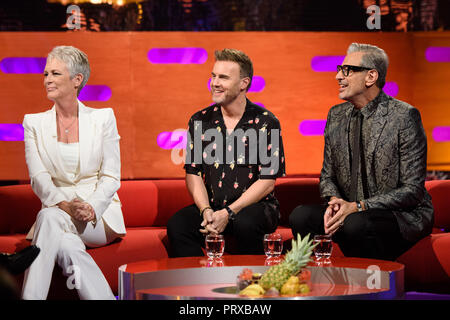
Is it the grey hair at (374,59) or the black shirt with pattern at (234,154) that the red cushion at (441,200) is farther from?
the black shirt with pattern at (234,154)

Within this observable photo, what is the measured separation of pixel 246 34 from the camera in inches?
204

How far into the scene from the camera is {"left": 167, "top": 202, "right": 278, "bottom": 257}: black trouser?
12.7 feet

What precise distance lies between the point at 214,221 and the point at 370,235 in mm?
877

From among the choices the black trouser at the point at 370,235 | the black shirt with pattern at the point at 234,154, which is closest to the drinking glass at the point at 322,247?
the black trouser at the point at 370,235

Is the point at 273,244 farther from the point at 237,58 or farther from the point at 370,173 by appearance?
the point at 237,58

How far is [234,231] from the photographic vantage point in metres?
3.91

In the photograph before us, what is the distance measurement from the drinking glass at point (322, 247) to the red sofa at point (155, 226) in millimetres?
786

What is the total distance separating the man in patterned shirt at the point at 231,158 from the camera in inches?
158

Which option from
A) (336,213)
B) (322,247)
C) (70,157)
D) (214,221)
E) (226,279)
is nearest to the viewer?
(226,279)

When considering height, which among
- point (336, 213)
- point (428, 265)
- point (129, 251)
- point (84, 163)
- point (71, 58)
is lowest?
point (428, 265)

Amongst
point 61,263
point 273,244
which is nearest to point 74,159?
point 61,263

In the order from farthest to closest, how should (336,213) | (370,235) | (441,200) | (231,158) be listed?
(441,200)
(231,158)
(336,213)
(370,235)

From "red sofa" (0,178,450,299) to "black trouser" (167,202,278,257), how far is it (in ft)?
0.53

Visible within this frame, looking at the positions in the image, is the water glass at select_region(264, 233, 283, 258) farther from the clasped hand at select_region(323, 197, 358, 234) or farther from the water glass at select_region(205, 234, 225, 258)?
the clasped hand at select_region(323, 197, 358, 234)
